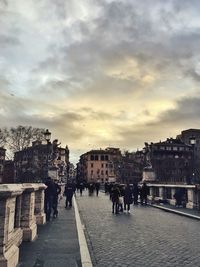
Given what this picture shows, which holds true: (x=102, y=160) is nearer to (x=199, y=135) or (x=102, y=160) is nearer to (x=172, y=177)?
(x=199, y=135)

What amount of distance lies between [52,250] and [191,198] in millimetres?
15961

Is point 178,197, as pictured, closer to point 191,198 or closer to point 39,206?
point 191,198

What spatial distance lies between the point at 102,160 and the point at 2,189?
17289 centimetres

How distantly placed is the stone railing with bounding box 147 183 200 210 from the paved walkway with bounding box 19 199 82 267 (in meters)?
11.2

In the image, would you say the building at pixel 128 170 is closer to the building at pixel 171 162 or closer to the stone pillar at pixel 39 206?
the building at pixel 171 162

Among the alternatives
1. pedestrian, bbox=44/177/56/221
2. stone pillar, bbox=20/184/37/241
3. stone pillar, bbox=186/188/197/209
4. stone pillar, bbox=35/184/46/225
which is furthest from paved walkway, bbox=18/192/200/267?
stone pillar, bbox=186/188/197/209


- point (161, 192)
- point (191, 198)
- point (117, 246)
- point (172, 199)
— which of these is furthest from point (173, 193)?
point (117, 246)

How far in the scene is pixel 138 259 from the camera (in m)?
8.70

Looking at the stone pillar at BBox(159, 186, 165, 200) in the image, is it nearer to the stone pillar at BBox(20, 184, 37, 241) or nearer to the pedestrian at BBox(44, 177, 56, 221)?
the pedestrian at BBox(44, 177, 56, 221)

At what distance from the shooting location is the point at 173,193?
28188 mm

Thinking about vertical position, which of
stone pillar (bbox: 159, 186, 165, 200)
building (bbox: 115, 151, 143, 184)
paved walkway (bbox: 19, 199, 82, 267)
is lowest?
paved walkway (bbox: 19, 199, 82, 267)

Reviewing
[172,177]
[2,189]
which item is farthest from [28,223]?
[172,177]

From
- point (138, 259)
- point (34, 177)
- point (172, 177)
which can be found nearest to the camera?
point (138, 259)

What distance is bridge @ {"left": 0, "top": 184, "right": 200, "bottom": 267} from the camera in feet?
25.4
